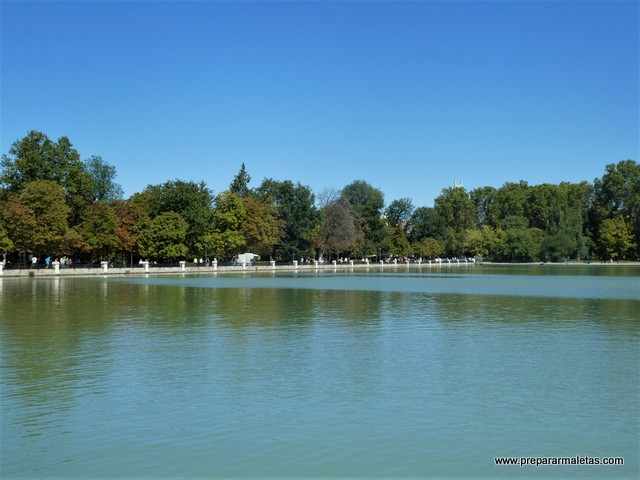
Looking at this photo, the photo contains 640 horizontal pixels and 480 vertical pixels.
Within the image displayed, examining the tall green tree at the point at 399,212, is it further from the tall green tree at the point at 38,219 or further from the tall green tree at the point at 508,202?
the tall green tree at the point at 38,219

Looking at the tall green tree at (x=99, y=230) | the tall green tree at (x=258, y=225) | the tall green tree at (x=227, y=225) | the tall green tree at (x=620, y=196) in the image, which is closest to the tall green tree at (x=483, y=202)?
the tall green tree at (x=620, y=196)

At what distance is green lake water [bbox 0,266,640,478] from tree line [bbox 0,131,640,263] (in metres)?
48.8

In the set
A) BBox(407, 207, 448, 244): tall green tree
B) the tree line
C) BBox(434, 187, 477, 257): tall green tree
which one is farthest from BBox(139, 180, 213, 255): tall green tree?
BBox(434, 187, 477, 257): tall green tree

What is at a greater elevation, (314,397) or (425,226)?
(425,226)

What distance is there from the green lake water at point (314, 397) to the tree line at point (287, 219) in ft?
160

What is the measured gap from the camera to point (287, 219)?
10519cm

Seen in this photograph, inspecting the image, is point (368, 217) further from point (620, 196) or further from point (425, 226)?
point (620, 196)

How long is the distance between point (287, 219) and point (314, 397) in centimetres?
9333

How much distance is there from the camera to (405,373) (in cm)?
1440

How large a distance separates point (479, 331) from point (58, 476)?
15351 mm

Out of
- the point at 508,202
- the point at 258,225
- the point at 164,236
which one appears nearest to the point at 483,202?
the point at 508,202

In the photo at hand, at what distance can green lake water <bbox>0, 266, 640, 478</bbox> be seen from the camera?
8.84 meters

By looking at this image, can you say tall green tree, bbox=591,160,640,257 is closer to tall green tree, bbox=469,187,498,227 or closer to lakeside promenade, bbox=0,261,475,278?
tall green tree, bbox=469,187,498,227

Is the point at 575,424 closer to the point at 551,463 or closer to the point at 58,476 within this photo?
the point at 551,463
